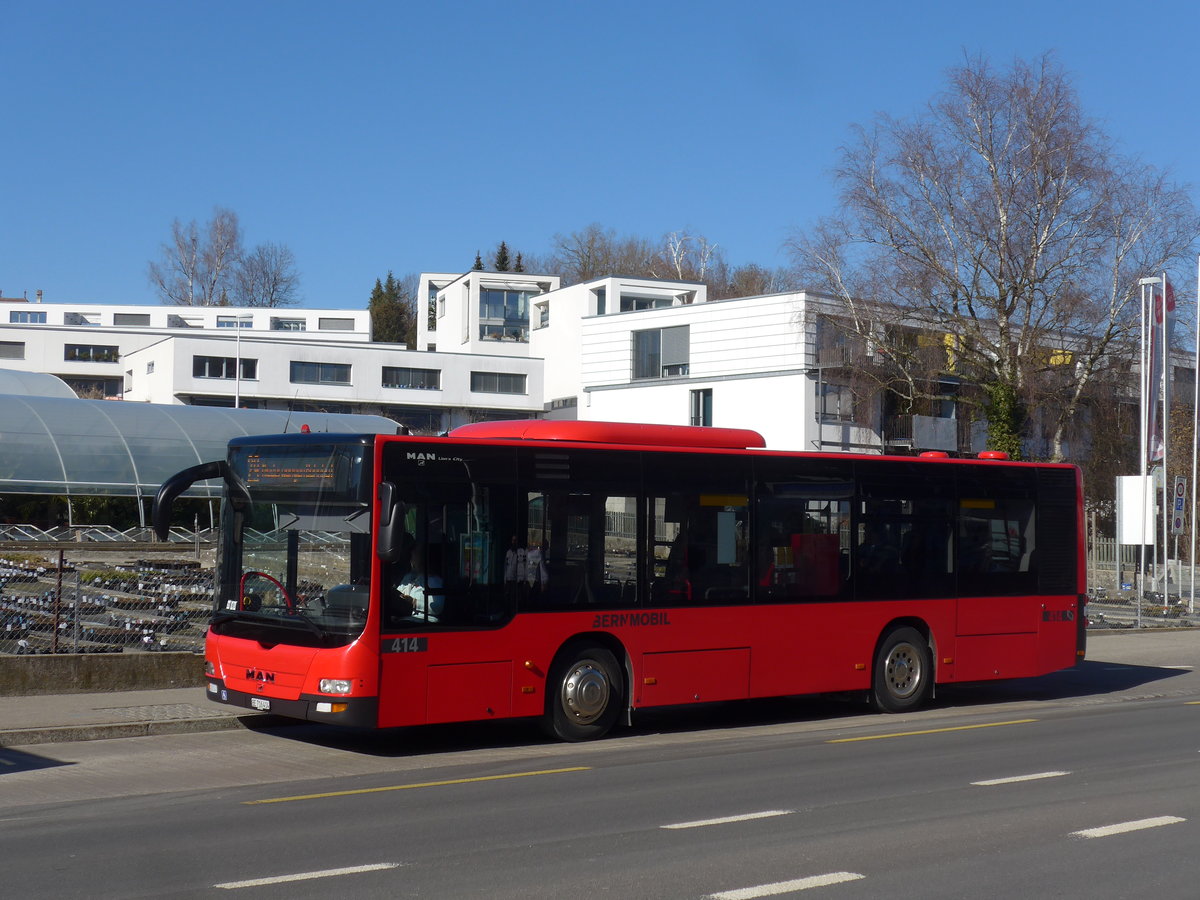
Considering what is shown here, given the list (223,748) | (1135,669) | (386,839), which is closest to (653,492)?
(223,748)

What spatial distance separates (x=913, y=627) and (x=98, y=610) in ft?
31.6

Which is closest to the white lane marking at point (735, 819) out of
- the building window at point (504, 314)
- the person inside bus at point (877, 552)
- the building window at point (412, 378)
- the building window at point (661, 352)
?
the person inside bus at point (877, 552)

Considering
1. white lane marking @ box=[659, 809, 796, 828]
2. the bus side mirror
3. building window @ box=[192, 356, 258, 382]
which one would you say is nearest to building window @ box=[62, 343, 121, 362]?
building window @ box=[192, 356, 258, 382]

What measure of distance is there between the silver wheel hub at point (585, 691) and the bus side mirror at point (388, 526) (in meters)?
2.52

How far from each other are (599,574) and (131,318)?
4522 inches

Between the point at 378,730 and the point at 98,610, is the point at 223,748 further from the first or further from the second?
the point at 98,610

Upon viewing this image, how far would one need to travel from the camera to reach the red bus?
1140 cm

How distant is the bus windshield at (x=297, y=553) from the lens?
444 inches

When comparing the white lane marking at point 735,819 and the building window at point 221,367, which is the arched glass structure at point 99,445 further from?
the white lane marking at point 735,819

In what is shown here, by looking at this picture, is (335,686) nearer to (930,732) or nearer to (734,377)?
(930,732)

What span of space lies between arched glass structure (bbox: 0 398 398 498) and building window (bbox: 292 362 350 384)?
3202cm

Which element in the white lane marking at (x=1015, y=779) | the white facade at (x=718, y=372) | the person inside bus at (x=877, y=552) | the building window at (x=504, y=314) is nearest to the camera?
the white lane marking at (x=1015, y=779)

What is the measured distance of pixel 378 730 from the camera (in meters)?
13.7

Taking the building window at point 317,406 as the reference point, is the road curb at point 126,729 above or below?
below
